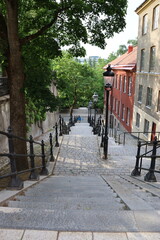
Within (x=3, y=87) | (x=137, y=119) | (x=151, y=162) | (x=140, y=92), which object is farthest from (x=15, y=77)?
(x=137, y=119)

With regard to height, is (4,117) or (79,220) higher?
(79,220)

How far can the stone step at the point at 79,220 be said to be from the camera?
2.35 m

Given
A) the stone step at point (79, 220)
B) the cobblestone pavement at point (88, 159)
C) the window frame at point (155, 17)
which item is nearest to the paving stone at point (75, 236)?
the stone step at point (79, 220)

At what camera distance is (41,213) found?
2.64 meters

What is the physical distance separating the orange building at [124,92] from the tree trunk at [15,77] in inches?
707

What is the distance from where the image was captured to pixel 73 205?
3.18m

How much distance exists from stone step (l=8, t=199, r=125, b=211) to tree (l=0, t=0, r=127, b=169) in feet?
15.7

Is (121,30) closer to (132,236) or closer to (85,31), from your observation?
(85,31)

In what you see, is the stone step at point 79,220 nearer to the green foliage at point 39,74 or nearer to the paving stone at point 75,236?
the paving stone at point 75,236

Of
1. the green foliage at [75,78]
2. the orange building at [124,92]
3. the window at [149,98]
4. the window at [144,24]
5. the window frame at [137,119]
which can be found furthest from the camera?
the green foliage at [75,78]

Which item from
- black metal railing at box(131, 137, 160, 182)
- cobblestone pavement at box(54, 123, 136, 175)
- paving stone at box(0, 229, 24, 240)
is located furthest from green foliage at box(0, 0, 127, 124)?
paving stone at box(0, 229, 24, 240)

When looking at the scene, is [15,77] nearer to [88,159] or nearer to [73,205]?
[73,205]

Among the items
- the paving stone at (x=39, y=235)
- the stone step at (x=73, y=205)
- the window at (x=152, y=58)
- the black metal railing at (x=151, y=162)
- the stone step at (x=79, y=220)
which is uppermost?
the window at (x=152, y=58)

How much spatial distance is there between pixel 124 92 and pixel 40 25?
20448 millimetres
